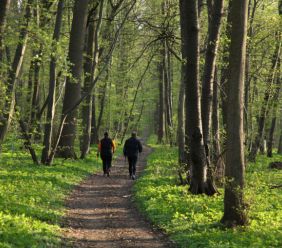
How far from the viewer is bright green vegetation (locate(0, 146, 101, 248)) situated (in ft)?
27.1

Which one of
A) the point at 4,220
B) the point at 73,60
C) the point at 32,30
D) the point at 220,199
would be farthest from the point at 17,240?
the point at 73,60

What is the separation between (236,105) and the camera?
9359 mm

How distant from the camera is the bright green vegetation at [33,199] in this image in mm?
8273

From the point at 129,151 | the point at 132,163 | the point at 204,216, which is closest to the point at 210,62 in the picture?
the point at 204,216

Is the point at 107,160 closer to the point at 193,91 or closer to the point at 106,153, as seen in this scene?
the point at 106,153

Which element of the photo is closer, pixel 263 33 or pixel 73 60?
pixel 73 60

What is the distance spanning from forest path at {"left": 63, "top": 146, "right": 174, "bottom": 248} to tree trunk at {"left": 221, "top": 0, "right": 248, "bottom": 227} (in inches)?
75.4

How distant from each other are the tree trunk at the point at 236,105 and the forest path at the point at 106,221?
Answer: 191 centimetres

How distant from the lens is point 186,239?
9.02 meters

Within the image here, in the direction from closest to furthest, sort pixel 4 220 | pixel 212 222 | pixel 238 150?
pixel 4 220 < pixel 238 150 < pixel 212 222

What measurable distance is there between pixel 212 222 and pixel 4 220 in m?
4.73

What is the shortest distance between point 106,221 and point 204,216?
250 centimetres

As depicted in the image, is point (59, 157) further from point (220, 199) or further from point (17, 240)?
point (17, 240)

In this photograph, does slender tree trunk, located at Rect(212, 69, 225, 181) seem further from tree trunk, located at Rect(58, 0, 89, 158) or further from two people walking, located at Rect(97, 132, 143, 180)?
tree trunk, located at Rect(58, 0, 89, 158)
